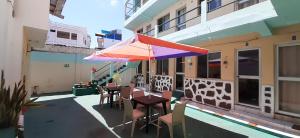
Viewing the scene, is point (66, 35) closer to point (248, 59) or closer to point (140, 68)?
point (140, 68)

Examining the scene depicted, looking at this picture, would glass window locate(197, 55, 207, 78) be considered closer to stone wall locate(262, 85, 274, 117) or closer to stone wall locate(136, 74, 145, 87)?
stone wall locate(262, 85, 274, 117)

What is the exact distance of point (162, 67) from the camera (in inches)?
468

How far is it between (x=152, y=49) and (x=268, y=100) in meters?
4.51

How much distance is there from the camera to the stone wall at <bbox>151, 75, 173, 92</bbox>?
10.7 metres

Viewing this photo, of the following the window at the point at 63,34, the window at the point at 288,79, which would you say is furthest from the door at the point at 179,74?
the window at the point at 63,34

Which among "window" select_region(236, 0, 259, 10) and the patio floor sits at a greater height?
"window" select_region(236, 0, 259, 10)

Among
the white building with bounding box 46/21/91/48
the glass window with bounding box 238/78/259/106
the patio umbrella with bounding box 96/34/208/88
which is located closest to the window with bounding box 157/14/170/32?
the patio umbrella with bounding box 96/34/208/88

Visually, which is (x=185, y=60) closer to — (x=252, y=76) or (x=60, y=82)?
(x=252, y=76)

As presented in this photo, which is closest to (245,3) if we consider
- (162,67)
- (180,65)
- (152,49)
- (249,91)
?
(249,91)

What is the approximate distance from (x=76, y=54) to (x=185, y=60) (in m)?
9.10

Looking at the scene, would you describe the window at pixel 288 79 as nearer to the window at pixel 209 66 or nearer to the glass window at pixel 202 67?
the window at pixel 209 66

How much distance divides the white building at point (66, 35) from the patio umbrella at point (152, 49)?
630 inches

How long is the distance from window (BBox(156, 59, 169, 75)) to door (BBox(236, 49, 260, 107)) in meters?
5.33

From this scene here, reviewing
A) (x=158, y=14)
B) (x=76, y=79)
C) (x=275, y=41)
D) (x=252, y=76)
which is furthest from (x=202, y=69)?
(x=76, y=79)
